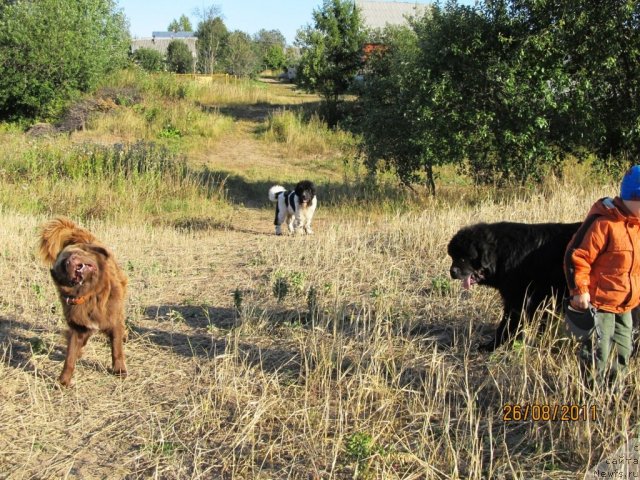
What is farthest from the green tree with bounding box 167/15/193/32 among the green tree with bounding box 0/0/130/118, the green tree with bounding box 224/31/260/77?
the green tree with bounding box 0/0/130/118

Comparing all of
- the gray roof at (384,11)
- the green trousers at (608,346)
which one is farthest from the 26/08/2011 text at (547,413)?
the gray roof at (384,11)

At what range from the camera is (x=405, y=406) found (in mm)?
4027

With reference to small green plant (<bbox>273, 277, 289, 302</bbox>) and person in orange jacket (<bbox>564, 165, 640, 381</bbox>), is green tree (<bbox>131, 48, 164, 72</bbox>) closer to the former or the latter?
small green plant (<bbox>273, 277, 289, 302</bbox>)

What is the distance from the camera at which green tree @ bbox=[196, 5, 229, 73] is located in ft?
176

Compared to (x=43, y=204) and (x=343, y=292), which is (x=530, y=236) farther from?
(x=43, y=204)

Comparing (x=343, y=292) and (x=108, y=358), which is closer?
(x=108, y=358)

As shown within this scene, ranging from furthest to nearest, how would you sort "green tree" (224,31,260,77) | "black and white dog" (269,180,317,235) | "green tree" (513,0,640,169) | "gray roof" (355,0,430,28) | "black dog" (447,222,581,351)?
"green tree" (224,31,260,77) < "gray roof" (355,0,430,28) < "black and white dog" (269,180,317,235) < "green tree" (513,0,640,169) < "black dog" (447,222,581,351)

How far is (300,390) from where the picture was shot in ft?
14.2

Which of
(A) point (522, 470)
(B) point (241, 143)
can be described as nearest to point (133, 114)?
(B) point (241, 143)

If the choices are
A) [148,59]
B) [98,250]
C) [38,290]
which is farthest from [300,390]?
[148,59]

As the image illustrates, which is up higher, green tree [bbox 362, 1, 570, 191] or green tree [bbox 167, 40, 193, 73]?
green tree [bbox 167, 40, 193, 73]

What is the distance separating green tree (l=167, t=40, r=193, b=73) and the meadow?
4315cm

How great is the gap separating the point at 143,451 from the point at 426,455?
5.68 ft

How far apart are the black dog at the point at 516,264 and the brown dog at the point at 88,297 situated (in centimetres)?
286
